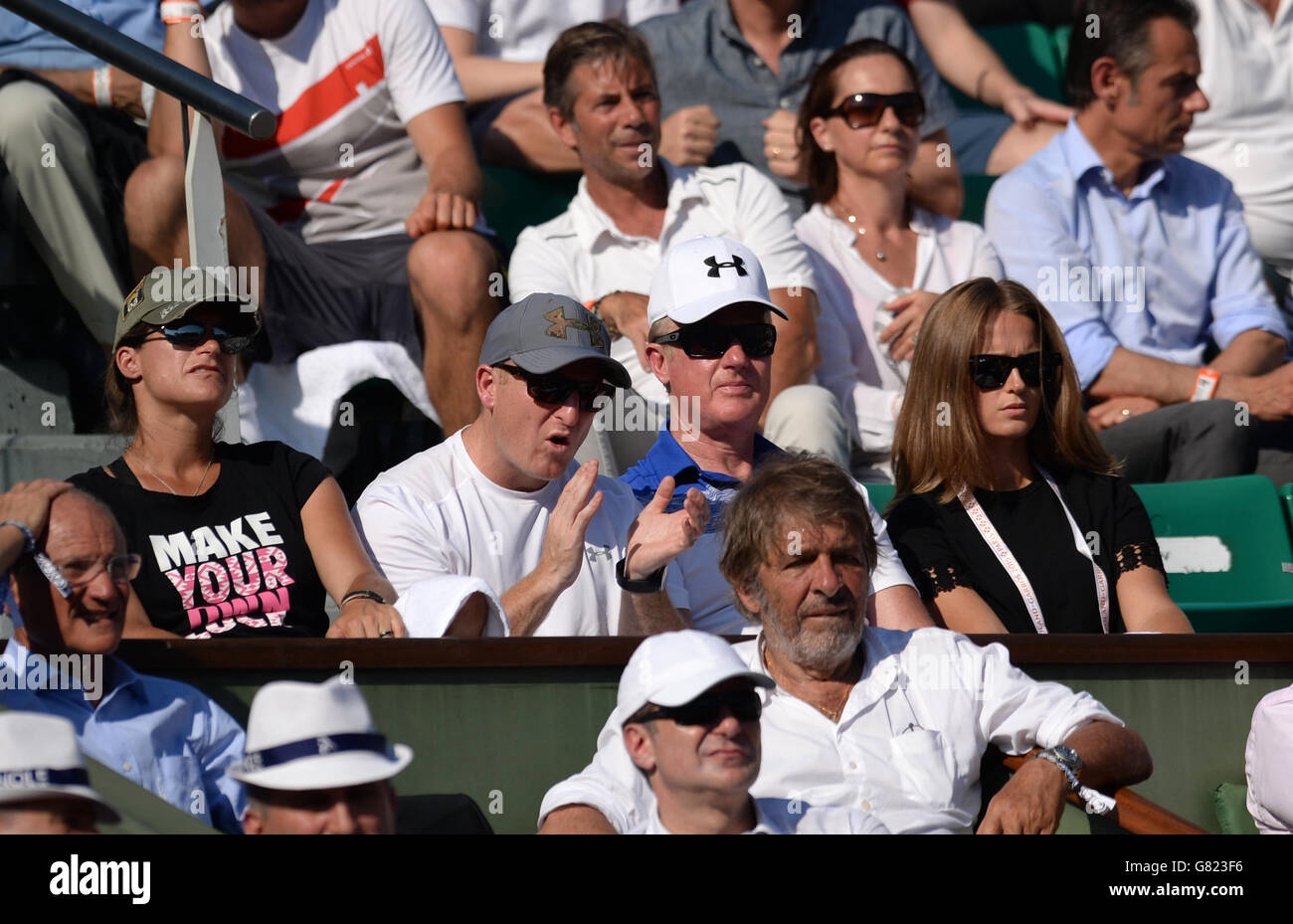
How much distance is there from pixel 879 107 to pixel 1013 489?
4.64ft

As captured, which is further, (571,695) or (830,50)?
(830,50)

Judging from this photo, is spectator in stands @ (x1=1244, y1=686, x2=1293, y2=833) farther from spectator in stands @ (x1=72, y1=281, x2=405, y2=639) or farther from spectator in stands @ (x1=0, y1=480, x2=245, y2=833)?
spectator in stands @ (x1=0, y1=480, x2=245, y2=833)

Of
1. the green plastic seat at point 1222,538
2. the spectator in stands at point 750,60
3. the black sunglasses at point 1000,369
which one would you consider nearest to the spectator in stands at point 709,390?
the black sunglasses at point 1000,369

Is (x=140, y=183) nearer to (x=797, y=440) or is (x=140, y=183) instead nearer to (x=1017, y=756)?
(x=797, y=440)

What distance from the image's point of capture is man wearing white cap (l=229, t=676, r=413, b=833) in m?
2.19

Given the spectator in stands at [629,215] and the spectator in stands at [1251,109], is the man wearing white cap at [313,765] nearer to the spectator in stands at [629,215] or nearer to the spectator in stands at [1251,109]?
the spectator in stands at [629,215]

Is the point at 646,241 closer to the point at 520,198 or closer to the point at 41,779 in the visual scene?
the point at 520,198

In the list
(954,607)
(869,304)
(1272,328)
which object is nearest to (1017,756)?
(954,607)

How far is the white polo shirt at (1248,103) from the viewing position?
5.64 metres

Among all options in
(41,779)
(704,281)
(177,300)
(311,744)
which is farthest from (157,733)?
(704,281)

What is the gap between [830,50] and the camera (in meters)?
5.50

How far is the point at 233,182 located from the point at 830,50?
2.01m

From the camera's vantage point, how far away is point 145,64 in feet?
11.4

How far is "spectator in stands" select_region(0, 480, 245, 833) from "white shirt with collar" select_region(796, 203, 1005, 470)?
224 centimetres
